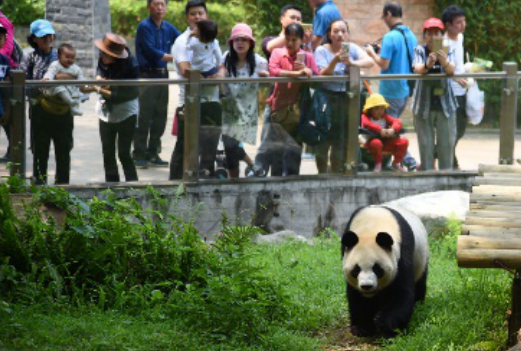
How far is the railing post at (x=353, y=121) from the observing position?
10.8 metres

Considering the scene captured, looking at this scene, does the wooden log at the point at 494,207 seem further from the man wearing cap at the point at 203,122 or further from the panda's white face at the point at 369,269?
the man wearing cap at the point at 203,122

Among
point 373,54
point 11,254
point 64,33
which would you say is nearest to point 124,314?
point 11,254

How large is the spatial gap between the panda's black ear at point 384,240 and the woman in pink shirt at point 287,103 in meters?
3.67

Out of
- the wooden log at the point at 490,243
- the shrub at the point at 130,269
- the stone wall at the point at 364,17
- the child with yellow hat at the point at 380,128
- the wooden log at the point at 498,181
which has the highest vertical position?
the stone wall at the point at 364,17

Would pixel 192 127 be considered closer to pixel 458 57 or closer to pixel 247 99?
pixel 247 99

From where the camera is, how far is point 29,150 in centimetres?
983

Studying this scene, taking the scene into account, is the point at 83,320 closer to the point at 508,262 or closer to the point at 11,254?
the point at 11,254

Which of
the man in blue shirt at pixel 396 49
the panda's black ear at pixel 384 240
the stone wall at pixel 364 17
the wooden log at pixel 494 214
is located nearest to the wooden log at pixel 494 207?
the wooden log at pixel 494 214

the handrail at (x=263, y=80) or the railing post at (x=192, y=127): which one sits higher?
the handrail at (x=263, y=80)

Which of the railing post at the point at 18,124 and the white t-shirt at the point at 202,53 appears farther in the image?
the white t-shirt at the point at 202,53

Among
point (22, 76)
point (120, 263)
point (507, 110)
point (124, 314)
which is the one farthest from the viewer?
point (507, 110)

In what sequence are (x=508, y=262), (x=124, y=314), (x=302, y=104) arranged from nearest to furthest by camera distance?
(x=508, y=262)
(x=124, y=314)
(x=302, y=104)

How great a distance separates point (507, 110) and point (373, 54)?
5.29 ft

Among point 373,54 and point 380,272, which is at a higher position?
point 373,54
